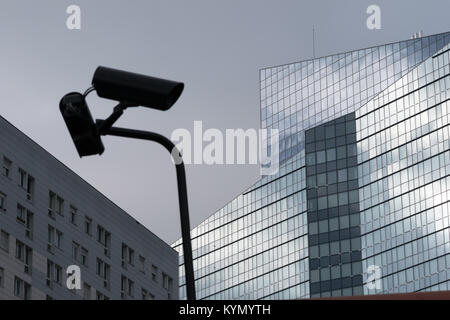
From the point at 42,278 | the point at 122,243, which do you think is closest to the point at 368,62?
the point at 122,243

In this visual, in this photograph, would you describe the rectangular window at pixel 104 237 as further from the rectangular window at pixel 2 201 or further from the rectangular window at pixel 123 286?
the rectangular window at pixel 2 201

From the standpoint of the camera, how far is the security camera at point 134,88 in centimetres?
1077

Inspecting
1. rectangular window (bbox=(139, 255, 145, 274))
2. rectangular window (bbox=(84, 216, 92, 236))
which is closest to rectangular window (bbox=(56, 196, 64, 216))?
rectangular window (bbox=(84, 216, 92, 236))

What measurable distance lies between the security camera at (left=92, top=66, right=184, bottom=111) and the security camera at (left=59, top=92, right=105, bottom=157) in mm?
199

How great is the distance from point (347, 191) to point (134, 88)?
156 metres

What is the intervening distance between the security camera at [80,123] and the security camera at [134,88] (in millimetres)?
199

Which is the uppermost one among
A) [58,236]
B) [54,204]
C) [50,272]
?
[54,204]

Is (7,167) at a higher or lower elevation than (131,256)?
higher

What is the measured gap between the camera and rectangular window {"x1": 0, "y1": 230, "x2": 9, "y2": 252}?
259ft

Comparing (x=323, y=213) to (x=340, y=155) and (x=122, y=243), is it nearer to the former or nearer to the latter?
(x=340, y=155)

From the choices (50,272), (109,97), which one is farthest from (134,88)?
(50,272)

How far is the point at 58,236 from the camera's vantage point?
287ft

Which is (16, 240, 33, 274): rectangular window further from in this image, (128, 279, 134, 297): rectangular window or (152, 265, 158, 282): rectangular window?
(152, 265, 158, 282): rectangular window

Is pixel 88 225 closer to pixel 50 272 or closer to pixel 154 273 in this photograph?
pixel 50 272
